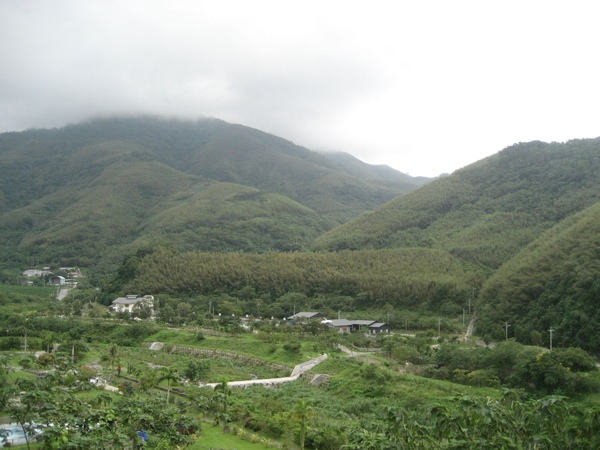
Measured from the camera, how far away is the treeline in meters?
59.2

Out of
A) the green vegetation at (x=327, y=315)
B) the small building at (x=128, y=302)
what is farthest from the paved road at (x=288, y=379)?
the small building at (x=128, y=302)

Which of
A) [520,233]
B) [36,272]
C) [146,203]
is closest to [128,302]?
[36,272]

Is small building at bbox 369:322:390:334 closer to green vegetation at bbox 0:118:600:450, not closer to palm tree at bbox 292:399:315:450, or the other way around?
green vegetation at bbox 0:118:600:450

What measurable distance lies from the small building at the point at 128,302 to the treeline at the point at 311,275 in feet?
11.1

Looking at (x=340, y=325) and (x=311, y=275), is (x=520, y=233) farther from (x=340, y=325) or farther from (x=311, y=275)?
(x=340, y=325)

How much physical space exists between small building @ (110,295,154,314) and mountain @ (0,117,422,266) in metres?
32.3

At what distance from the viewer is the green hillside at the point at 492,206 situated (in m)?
75.6

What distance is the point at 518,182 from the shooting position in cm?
Result: 9556

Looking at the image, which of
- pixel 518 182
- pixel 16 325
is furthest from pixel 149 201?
pixel 16 325

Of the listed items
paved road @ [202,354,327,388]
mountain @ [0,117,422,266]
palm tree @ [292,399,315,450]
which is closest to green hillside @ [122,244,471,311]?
paved road @ [202,354,327,388]

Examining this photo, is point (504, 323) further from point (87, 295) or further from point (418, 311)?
point (87, 295)

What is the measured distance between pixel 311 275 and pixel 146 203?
82.3 m

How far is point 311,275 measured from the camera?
67.2 metres

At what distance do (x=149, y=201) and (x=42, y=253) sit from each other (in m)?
36.9
